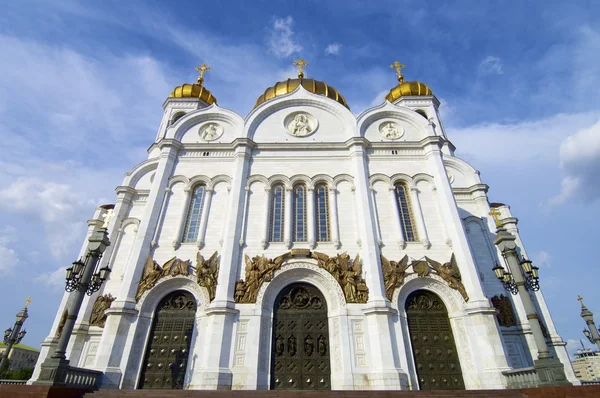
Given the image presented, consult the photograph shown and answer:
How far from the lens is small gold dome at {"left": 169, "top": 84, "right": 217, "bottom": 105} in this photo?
27125 mm

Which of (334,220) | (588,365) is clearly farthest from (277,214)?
(588,365)

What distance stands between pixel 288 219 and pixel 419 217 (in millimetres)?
6224

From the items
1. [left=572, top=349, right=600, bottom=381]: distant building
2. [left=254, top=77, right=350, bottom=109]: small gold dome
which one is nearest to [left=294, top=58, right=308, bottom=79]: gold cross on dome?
[left=254, top=77, right=350, bottom=109]: small gold dome

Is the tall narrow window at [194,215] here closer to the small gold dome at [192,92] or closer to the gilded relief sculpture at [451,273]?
the gilded relief sculpture at [451,273]

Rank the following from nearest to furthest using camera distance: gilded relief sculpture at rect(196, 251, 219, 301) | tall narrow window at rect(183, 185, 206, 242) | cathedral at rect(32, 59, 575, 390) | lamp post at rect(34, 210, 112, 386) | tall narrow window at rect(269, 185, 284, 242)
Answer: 1. lamp post at rect(34, 210, 112, 386)
2. cathedral at rect(32, 59, 575, 390)
3. gilded relief sculpture at rect(196, 251, 219, 301)
4. tall narrow window at rect(269, 185, 284, 242)
5. tall narrow window at rect(183, 185, 206, 242)

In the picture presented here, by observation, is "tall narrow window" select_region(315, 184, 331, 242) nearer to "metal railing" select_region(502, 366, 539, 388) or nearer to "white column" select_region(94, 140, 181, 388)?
"white column" select_region(94, 140, 181, 388)

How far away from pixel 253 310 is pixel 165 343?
3659mm

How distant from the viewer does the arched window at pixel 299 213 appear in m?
15.0

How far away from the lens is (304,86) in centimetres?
2470

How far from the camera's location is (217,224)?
49.8ft

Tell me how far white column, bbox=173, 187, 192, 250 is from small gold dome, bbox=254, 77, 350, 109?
39.4 feet

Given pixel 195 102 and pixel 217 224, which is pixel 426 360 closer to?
pixel 217 224

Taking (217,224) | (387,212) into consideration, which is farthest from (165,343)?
(387,212)

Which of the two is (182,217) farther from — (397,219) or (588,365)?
(588,365)
